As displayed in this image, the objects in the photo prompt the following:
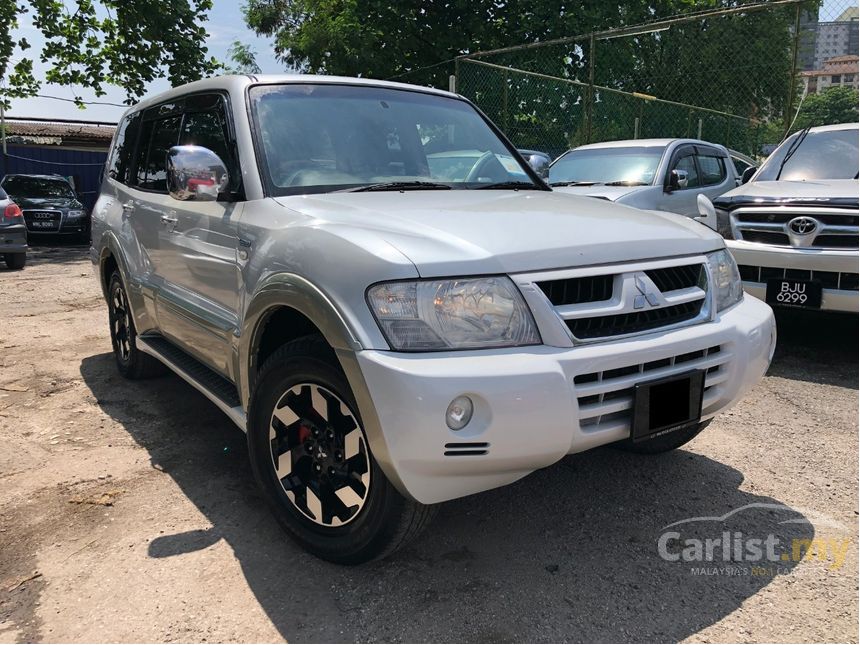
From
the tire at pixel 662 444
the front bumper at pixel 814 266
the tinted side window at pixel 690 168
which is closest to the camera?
the tire at pixel 662 444

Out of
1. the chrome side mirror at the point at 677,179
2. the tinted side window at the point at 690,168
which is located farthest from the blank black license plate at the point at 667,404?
the tinted side window at the point at 690,168

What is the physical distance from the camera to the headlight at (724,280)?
2689 millimetres

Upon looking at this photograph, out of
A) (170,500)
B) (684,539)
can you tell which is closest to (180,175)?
(170,500)

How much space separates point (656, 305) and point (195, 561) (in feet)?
6.05

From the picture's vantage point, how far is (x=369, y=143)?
124 inches

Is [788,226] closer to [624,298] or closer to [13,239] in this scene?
[624,298]

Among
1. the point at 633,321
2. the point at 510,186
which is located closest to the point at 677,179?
the point at 510,186

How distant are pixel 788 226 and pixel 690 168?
3.42 meters

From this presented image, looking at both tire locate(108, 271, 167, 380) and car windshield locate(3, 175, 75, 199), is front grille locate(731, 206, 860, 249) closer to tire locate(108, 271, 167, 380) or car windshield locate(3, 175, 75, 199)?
tire locate(108, 271, 167, 380)

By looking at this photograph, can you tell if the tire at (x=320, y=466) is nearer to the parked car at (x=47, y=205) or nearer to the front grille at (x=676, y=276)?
the front grille at (x=676, y=276)

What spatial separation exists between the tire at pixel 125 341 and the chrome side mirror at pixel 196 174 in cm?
175

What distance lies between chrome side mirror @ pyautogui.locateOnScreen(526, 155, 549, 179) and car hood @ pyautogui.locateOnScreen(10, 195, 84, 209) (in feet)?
42.2

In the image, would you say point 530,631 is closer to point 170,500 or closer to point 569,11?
point 170,500

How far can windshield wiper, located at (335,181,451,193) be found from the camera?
2.86 meters
